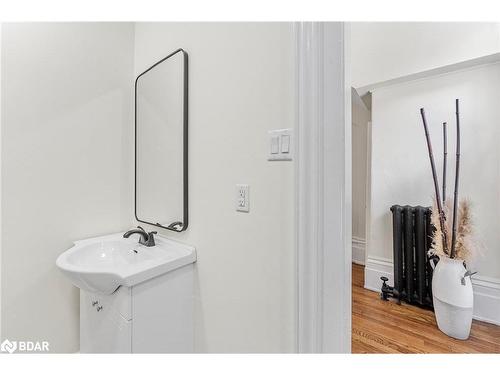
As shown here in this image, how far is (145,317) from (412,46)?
2.71 m

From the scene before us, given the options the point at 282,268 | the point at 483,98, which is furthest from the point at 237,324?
the point at 483,98

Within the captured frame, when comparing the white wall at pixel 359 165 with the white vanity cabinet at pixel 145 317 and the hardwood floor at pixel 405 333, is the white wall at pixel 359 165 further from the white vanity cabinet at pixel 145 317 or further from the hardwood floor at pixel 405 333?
the white vanity cabinet at pixel 145 317

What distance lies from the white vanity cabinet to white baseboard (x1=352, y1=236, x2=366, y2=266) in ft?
8.35

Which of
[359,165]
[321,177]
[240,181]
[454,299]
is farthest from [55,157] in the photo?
[359,165]

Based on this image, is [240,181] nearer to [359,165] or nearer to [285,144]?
[285,144]

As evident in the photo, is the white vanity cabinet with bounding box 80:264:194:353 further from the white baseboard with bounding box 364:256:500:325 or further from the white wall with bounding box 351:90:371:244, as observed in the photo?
the white wall with bounding box 351:90:371:244

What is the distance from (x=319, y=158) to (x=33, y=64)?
4.99ft

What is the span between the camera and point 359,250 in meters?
3.27

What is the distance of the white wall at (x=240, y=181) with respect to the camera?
964mm

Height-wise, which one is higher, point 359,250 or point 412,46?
point 412,46

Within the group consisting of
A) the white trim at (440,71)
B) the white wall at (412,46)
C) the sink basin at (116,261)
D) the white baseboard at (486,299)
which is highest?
the white wall at (412,46)

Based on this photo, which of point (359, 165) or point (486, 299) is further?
point (359, 165)

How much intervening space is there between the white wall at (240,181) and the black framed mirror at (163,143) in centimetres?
6

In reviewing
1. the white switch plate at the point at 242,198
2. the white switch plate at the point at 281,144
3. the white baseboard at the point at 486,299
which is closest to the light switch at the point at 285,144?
the white switch plate at the point at 281,144
